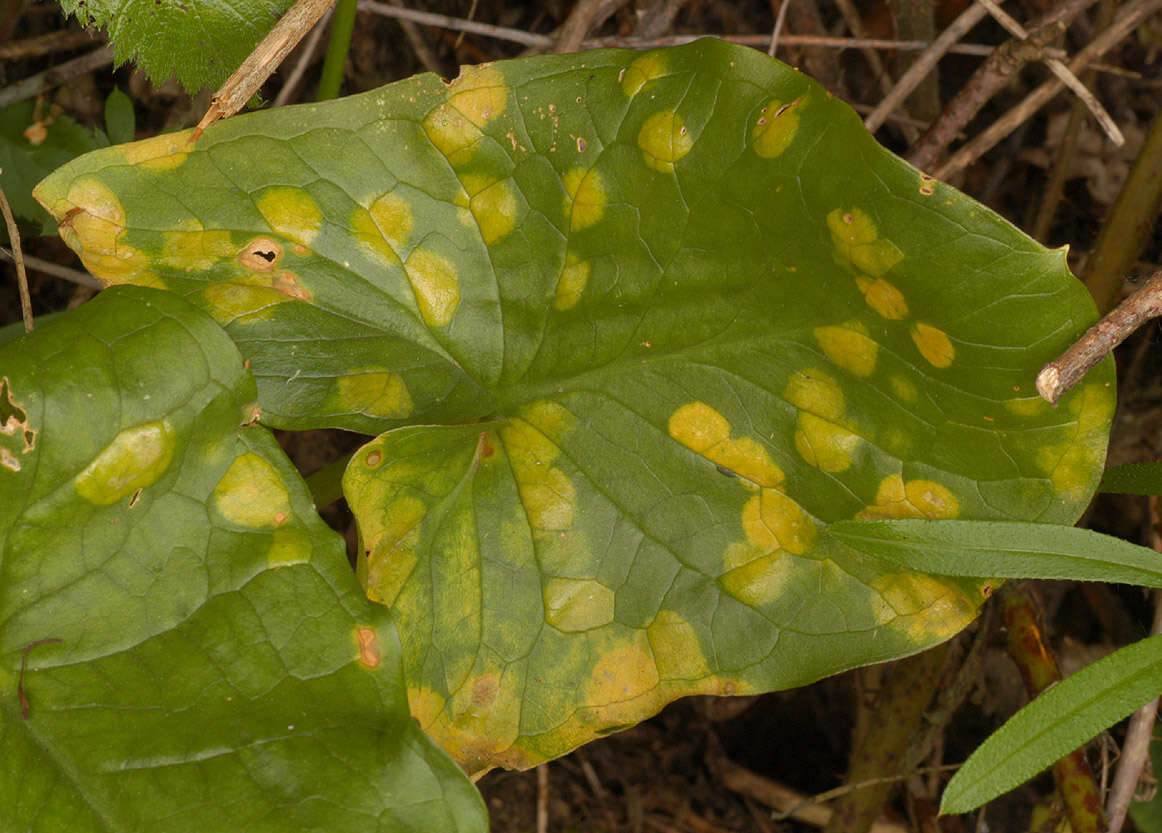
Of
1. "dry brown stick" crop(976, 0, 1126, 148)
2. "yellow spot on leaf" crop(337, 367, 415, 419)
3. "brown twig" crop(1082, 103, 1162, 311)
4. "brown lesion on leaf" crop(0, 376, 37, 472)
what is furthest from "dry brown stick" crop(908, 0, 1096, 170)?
"brown lesion on leaf" crop(0, 376, 37, 472)

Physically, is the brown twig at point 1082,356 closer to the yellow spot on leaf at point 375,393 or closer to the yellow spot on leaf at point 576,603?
the yellow spot on leaf at point 576,603

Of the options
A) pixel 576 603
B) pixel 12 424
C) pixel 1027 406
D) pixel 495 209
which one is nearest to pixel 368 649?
pixel 576 603

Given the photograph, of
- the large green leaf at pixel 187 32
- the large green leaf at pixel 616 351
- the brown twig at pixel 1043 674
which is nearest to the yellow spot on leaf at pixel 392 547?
the large green leaf at pixel 616 351

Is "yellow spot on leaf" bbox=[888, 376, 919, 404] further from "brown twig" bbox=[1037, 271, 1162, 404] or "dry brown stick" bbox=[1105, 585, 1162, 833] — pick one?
"dry brown stick" bbox=[1105, 585, 1162, 833]

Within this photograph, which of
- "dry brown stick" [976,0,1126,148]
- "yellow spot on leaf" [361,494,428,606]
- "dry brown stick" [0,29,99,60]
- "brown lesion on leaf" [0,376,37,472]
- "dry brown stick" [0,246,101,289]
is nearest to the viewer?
"brown lesion on leaf" [0,376,37,472]

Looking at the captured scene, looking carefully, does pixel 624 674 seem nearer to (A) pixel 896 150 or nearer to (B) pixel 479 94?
(B) pixel 479 94

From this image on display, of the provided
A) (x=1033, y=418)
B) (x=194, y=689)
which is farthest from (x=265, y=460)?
(x=1033, y=418)

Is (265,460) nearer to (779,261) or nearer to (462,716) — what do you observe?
(462,716)
